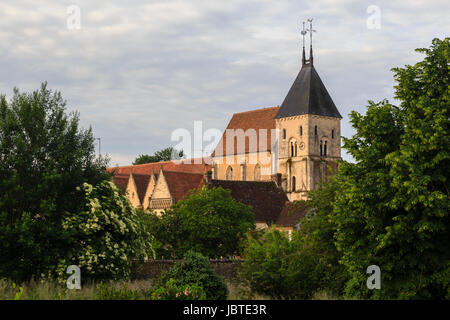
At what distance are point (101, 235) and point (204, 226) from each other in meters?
20.8

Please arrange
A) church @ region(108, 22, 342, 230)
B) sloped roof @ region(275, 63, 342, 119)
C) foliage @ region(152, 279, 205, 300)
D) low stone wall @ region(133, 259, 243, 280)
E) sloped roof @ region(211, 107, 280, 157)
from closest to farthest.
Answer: foliage @ region(152, 279, 205, 300)
low stone wall @ region(133, 259, 243, 280)
church @ region(108, 22, 342, 230)
sloped roof @ region(275, 63, 342, 119)
sloped roof @ region(211, 107, 280, 157)

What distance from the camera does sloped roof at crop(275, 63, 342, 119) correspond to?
293 ft

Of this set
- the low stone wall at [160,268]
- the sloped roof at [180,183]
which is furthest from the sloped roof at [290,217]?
the low stone wall at [160,268]

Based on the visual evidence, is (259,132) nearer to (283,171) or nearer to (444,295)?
(283,171)

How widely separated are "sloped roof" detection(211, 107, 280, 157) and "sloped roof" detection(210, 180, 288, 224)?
2800cm

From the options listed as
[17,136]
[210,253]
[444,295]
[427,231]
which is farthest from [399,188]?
[210,253]

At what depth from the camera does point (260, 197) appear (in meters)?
64.6

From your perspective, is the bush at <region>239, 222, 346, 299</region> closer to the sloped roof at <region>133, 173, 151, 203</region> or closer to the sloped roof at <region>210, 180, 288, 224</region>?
the sloped roof at <region>210, 180, 288, 224</region>

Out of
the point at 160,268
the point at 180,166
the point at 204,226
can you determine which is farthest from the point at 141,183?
the point at 160,268

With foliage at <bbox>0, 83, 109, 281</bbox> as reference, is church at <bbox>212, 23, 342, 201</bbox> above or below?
above

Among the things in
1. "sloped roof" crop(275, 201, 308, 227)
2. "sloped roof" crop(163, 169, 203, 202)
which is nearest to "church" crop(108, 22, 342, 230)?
"sloped roof" crop(163, 169, 203, 202)

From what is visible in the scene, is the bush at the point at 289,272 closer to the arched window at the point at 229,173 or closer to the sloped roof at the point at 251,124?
the sloped roof at the point at 251,124
